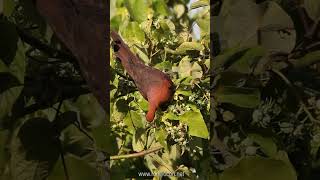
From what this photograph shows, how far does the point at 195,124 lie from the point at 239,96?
0.41 feet

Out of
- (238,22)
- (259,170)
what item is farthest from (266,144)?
(238,22)

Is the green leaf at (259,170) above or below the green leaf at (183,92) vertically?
below

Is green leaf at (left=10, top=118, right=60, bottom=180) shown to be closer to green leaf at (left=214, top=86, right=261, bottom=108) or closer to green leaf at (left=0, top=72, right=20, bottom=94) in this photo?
green leaf at (left=0, top=72, right=20, bottom=94)

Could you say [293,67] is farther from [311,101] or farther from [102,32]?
[102,32]

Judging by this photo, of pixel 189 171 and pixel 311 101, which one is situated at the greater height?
pixel 311 101

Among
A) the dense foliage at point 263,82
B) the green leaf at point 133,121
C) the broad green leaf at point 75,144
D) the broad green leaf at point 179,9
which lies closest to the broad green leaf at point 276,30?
the dense foliage at point 263,82

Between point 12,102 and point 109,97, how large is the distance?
23cm

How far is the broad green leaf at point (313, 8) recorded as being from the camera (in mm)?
1070

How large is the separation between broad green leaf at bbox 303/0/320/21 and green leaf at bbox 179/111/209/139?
0.35m

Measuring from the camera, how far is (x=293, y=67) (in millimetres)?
1080

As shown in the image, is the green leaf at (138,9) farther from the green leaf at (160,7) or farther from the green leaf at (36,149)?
the green leaf at (36,149)

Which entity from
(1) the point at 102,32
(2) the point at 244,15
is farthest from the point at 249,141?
(1) the point at 102,32

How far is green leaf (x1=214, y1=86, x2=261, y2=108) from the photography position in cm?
108

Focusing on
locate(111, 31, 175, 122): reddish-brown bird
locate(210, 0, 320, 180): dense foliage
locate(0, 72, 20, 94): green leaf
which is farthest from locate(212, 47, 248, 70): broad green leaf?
locate(0, 72, 20, 94): green leaf
